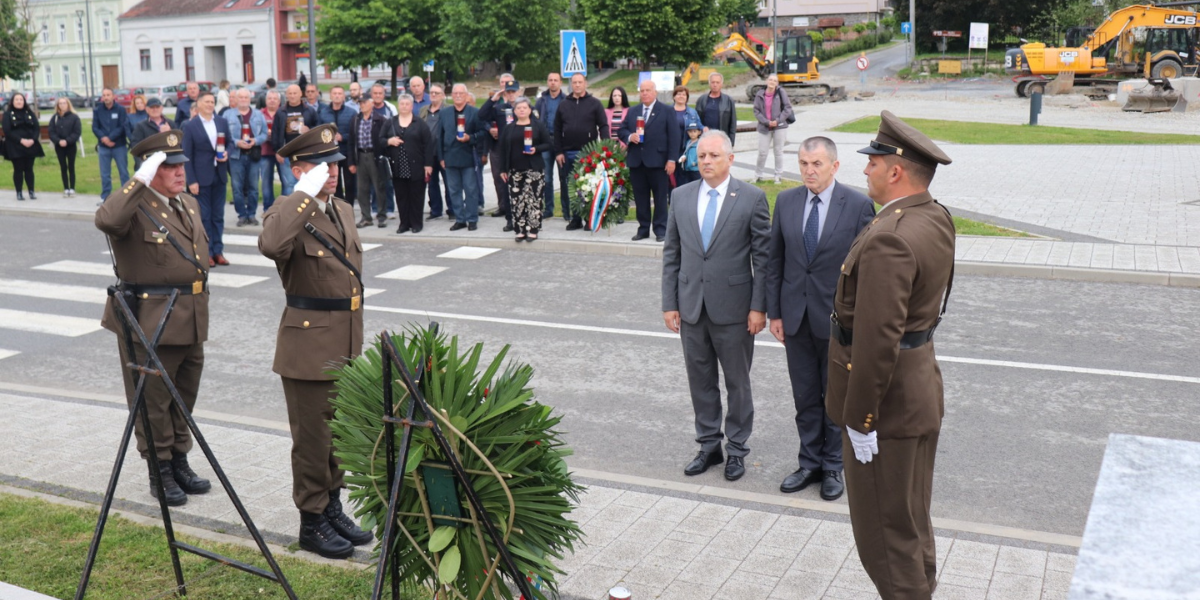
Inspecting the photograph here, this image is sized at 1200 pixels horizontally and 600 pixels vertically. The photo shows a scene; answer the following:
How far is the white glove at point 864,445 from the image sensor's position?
14.1 feet

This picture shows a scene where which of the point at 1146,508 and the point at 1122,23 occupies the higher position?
the point at 1122,23

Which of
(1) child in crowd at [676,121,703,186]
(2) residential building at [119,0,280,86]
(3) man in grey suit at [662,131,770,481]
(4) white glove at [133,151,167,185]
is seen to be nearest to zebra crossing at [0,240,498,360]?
(1) child in crowd at [676,121,703,186]

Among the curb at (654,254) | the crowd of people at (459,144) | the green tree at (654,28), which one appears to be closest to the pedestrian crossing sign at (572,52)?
the crowd of people at (459,144)

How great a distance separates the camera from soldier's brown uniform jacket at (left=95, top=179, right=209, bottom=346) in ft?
21.2

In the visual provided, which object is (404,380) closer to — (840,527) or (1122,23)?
(840,527)

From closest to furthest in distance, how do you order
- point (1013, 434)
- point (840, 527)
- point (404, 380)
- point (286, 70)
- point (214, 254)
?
point (404, 380), point (840, 527), point (1013, 434), point (214, 254), point (286, 70)

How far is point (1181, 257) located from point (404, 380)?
12150 millimetres

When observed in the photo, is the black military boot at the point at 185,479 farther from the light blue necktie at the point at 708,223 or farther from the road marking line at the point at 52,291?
the road marking line at the point at 52,291

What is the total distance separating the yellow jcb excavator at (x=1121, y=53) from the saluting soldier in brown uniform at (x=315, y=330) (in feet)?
147

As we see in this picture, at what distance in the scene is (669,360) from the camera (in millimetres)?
9633

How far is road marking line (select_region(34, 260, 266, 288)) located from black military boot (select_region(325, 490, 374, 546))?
8065 mm

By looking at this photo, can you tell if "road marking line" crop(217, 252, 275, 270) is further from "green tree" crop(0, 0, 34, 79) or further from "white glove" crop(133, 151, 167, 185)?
"green tree" crop(0, 0, 34, 79)

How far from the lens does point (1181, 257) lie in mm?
13188

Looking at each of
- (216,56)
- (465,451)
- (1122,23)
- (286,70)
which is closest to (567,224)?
(465,451)
